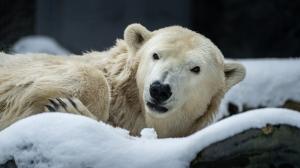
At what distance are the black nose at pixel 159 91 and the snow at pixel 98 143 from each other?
960 mm

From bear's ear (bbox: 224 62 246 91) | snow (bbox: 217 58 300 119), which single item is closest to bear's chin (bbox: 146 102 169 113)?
bear's ear (bbox: 224 62 246 91)

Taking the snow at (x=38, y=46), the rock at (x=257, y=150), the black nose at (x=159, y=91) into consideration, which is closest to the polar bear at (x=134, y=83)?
the black nose at (x=159, y=91)

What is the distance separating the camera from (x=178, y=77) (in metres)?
4.21

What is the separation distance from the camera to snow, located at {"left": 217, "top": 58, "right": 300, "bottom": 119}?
6.67 meters

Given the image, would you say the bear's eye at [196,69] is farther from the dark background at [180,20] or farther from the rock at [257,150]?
the dark background at [180,20]

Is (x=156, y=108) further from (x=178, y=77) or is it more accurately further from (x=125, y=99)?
(x=125, y=99)

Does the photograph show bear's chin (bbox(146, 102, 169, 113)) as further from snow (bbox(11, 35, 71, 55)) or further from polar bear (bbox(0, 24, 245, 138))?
snow (bbox(11, 35, 71, 55))

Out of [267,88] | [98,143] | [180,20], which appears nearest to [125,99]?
[98,143]

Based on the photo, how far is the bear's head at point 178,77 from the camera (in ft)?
13.7

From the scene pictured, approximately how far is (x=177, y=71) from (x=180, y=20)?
8074 mm

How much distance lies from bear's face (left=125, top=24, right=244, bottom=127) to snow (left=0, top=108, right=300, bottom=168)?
106 cm

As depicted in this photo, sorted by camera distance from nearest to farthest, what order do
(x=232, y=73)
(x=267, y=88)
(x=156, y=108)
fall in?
(x=156, y=108) < (x=232, y=73) < (x=267, y=88)

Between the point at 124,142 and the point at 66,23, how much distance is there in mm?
8411

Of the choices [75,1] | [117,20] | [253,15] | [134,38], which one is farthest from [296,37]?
[134,38]
